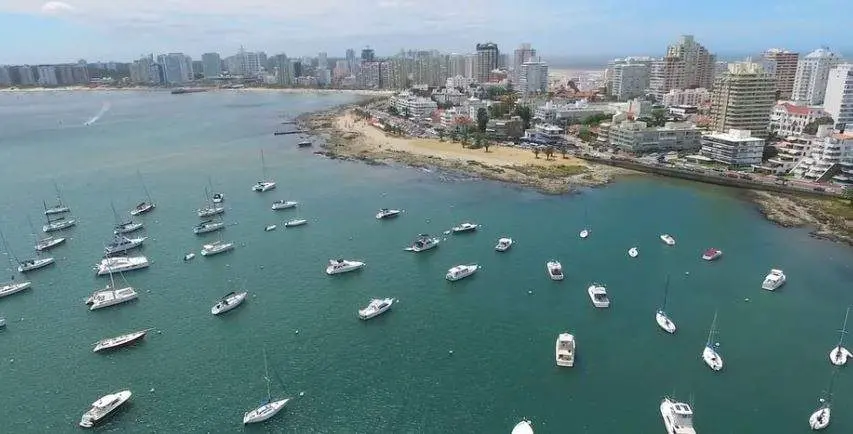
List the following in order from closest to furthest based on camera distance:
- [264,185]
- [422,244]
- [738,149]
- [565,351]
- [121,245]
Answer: [565,351] < [422,244] < [121,245] < [264,185] < [738,149]

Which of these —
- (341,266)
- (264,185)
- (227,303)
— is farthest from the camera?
(264,185)

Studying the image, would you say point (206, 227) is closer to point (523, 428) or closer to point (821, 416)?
point (523, 428)

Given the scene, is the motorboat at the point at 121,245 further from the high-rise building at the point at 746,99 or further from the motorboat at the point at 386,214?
the high-rise building at the point at 746,99

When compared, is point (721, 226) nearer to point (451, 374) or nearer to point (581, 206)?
point (581, 206)

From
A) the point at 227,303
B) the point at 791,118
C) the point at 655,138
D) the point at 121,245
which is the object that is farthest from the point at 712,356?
the point at 791,118

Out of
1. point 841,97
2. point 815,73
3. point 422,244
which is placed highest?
point 815,73

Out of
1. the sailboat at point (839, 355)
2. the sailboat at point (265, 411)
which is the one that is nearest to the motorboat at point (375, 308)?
the sailboat at point (265, 411)

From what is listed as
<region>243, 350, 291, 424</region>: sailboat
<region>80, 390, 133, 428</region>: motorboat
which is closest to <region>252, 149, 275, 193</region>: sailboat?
<region>80, 390, 133, 428</region>: motorboat
